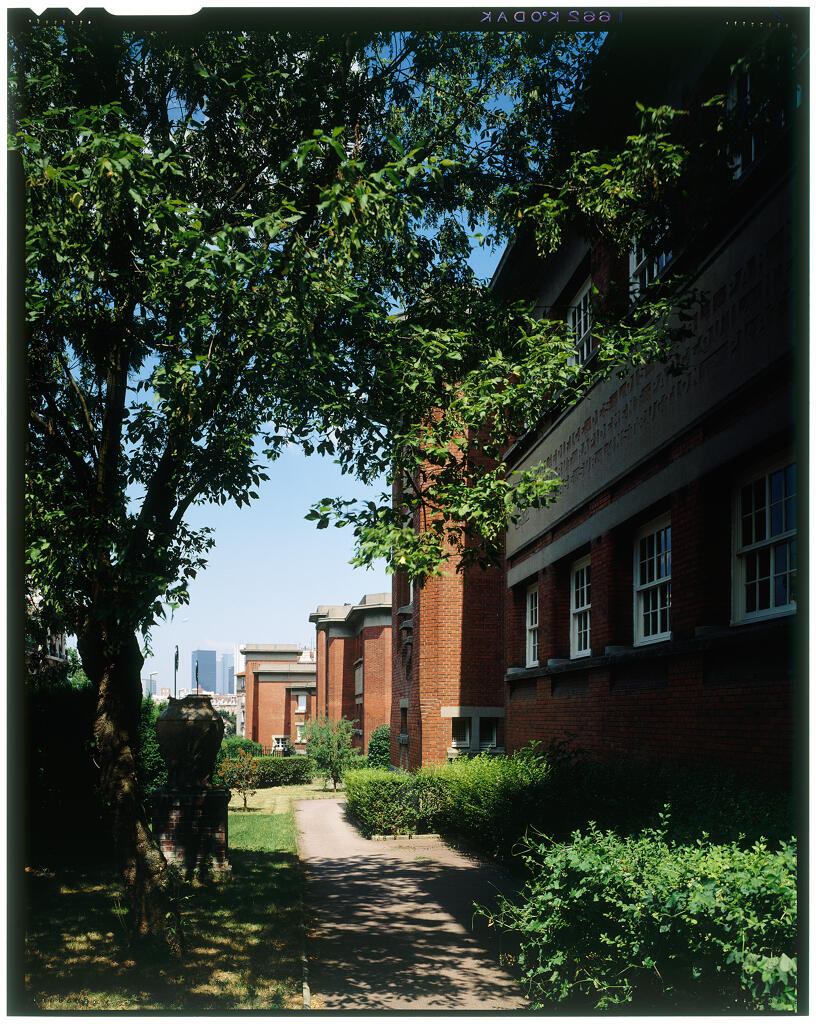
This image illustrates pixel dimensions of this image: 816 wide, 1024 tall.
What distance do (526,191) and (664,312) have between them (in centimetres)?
181

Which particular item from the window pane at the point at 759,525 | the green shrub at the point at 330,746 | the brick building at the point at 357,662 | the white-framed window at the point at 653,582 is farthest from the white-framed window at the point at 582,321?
the brick building at the point at 357,662

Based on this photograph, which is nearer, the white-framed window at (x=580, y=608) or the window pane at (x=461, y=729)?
the white-framed window at (x=580, y=608)

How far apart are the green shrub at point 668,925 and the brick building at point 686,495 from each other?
1789 mm

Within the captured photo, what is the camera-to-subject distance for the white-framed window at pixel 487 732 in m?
23.5

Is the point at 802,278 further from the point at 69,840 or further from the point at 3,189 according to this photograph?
the point at 69,840

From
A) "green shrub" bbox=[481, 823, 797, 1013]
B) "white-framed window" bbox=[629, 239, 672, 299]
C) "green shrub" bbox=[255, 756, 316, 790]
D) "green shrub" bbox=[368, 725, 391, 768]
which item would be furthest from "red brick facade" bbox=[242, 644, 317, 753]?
"green shrub" bbox=[481, 823, 797, 1013]

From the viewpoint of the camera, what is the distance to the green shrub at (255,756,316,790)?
37781mm

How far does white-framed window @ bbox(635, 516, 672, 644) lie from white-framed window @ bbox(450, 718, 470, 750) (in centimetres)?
1258

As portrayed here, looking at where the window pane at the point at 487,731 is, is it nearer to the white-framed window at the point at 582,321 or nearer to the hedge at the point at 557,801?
the hedge at the point at 557,801

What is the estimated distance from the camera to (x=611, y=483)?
12.0m

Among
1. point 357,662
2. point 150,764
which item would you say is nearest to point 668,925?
point 150,764

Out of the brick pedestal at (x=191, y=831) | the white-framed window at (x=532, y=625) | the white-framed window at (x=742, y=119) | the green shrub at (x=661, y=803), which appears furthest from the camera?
the white-framed window at (x=532, y=625)

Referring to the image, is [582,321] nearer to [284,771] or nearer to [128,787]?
[128,787]

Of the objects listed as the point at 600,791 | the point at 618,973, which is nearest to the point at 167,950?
the point at 600,791
